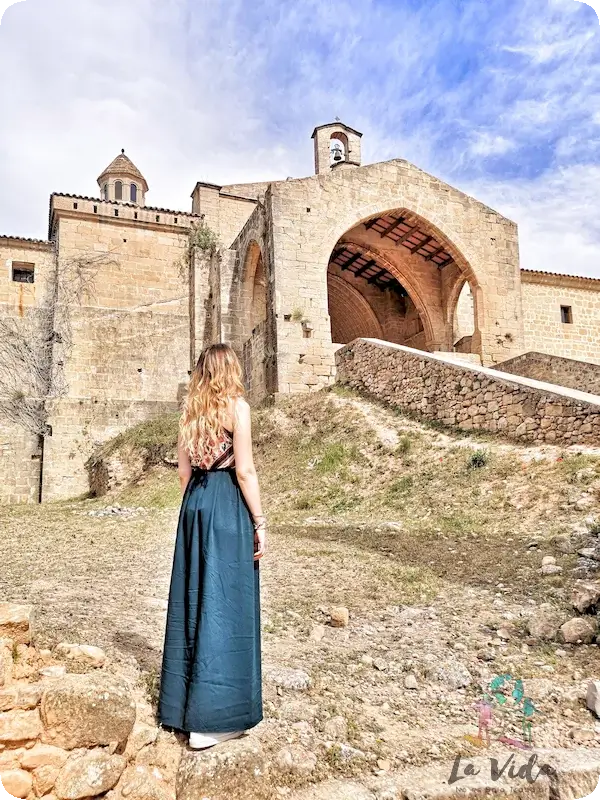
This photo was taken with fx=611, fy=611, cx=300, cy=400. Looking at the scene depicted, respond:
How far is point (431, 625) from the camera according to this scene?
4.59 metres

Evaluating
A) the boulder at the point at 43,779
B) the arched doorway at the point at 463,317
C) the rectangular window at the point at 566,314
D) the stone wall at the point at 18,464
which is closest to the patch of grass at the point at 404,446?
the boulder at the point at 43,779

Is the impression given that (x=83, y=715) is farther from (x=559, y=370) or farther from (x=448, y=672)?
(x=559, y=370)

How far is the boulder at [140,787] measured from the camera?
244cm

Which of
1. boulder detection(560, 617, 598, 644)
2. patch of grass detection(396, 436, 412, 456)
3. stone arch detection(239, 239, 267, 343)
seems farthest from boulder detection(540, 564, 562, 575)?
stone arch detection(239, 239, 267, 343)

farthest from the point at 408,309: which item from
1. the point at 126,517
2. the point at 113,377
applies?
the point at 126,517

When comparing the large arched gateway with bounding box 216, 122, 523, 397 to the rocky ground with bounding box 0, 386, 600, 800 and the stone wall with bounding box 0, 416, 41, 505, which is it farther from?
the stone wall with bounding box 0, 416, 41, 505

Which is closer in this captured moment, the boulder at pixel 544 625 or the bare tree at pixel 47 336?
the boulder at pixel 544 625

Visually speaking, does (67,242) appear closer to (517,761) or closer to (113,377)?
(113,377)

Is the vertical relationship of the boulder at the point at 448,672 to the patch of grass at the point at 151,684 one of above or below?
below

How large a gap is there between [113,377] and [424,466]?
12.0 meters

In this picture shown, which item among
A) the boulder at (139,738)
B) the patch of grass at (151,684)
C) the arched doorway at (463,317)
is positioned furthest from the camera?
the arched doorway at (463,317)

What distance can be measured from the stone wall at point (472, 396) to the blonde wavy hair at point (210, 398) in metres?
6.77

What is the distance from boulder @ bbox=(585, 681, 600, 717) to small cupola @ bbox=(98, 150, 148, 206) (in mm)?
31912

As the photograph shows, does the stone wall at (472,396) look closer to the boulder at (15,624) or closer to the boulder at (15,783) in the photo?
the boulder at (15,624)
